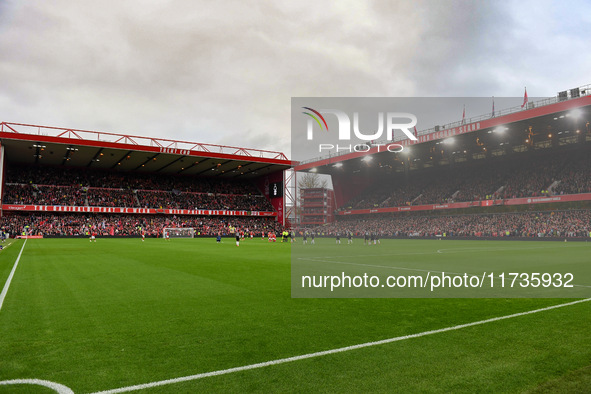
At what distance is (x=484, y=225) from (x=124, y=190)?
190 ft

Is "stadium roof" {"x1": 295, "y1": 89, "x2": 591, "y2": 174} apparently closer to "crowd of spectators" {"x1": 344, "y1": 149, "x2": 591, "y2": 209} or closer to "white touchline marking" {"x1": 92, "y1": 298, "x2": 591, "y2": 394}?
"crowd of spectators" {"x1": 344, "y1": 149, "x2": 591, "y2": 209}

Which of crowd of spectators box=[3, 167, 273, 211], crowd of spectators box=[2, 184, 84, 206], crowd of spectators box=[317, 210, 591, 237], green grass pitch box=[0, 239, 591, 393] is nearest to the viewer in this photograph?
green grass pitch box=[0, 239, 591, 393]

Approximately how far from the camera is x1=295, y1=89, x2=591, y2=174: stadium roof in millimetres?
40906

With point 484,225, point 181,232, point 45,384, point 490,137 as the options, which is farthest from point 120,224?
point 45,384

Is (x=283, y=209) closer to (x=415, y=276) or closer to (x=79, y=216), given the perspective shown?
(x=79, y=216)

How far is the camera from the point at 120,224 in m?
62.6

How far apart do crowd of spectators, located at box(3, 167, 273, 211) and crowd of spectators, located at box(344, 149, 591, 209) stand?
78.3 feet

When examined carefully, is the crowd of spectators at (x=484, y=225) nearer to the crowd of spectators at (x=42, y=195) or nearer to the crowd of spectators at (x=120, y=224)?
the crowd of spectators at (x=120, y=224)

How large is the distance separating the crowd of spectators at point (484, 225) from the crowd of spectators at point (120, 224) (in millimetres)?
16753

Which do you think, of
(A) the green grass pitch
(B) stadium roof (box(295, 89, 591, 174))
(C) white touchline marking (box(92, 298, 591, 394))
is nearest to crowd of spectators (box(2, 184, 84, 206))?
(B) stadium roof (box(295, 89, 591, 174))

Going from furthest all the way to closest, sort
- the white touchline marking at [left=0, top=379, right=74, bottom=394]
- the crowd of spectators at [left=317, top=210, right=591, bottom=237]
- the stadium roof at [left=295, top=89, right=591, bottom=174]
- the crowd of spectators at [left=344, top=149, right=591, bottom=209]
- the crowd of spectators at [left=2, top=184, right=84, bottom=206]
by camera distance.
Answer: the crowd of spectators at [left=2, top=184, right=84, bottom=206], the crowd of spectators at [left=344, top=149, right=591, bottom=209], the crowd of spectators at [left=317, top=210, right=591, bottom=237], the stadium roof at [left=295, top=89, right=591, bottom=174], the white touchline marking at [left=0, top=379, right=74, bottom=394]

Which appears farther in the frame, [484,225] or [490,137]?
[484,225]

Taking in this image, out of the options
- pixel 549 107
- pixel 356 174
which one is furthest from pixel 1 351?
pixel 356 174

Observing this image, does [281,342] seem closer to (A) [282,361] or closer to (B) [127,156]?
(A) [282,361]
